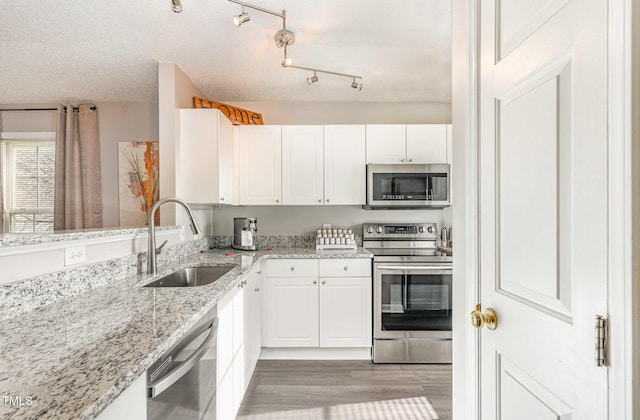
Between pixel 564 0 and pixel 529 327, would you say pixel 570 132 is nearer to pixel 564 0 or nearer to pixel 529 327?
pixel 564 0

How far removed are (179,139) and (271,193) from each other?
903 millimetres

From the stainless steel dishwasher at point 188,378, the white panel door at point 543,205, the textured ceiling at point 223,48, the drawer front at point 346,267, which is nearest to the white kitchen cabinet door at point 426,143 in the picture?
the textured ceiling at point 223,48

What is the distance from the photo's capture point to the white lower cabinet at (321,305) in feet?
8.84

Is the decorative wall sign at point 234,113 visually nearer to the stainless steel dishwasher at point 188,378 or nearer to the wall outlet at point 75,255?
the wall outlet at point 75,255

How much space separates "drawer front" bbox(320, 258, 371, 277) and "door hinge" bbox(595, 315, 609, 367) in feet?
7.03

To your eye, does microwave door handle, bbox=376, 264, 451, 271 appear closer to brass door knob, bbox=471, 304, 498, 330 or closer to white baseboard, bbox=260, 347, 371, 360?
white baseboard, bbox=260, 347, 371, 360

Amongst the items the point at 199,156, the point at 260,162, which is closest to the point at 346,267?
the point at 260,162

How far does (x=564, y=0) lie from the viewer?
665mm

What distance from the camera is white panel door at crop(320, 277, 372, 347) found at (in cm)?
269

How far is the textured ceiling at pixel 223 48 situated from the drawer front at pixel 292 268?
5.06ft

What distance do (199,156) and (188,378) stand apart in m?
1.85

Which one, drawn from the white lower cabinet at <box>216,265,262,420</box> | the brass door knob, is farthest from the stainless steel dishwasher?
the brass door knob

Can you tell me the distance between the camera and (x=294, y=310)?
270cm

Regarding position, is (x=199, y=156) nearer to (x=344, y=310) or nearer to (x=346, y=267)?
(x=346, y=267)
